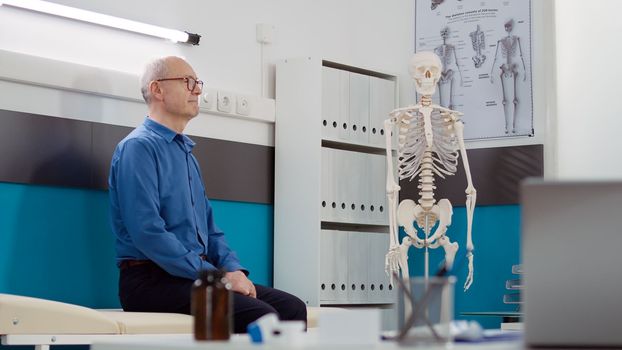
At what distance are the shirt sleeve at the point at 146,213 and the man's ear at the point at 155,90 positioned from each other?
263 mm

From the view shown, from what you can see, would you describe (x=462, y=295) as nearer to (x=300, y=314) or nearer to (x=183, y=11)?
(x=300, y=314)

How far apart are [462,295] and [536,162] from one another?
0.78 m

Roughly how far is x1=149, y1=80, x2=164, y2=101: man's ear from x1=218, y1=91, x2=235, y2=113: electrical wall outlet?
2.05 ft

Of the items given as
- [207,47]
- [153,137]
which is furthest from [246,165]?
[153,137]

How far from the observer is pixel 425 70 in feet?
15.4

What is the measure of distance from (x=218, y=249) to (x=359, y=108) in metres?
1.30

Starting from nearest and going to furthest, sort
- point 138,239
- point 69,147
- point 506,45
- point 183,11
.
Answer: point 138,239
point 69,147
point 183,11
point 506,45

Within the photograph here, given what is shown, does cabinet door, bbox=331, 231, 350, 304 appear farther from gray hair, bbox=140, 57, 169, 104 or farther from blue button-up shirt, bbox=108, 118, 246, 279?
gray hair, bbox=140, 57, 169, 104

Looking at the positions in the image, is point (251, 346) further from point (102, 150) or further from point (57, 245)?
point (102, 150)

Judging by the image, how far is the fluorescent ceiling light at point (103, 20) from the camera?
402cm

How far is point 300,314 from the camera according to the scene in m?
4.15

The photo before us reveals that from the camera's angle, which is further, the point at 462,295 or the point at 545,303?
the point at 462,295

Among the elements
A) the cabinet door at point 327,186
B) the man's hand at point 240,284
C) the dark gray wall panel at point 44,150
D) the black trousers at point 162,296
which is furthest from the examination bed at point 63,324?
the cabinet door at point 327,186

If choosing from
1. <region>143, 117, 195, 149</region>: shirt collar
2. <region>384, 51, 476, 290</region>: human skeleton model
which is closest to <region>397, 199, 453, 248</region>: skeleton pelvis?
<region>384, 51, 476, 290</region>: human skeleton model
